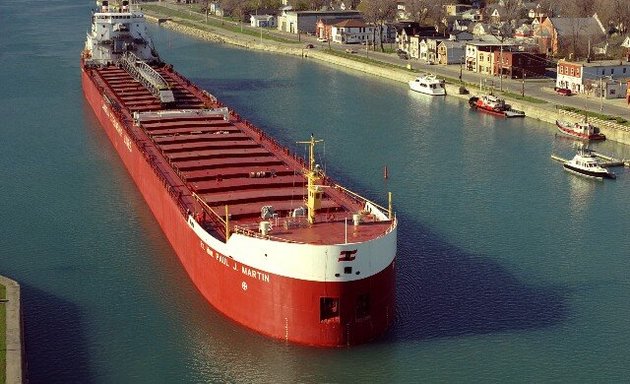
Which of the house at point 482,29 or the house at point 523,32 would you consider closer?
the house at point 523,32

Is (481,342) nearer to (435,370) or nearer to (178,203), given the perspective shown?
(435,370)

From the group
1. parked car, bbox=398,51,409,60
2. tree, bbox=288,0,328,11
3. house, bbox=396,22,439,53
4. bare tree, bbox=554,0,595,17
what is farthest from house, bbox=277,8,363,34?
bare tree, bbox=554,0,595,17

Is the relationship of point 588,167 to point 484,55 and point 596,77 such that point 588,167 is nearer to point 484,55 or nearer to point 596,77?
point 596,77

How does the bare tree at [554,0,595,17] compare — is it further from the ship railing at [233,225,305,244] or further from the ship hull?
the ship railing at [233,225,305,244]

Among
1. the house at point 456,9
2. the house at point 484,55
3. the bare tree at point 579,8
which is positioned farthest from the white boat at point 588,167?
the house at point 456,9

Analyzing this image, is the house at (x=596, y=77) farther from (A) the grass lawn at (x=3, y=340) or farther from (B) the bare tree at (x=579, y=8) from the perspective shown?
(A) the grass lawn at (x=3, y=340)

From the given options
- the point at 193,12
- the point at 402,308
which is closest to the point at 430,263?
the point at 402,308
